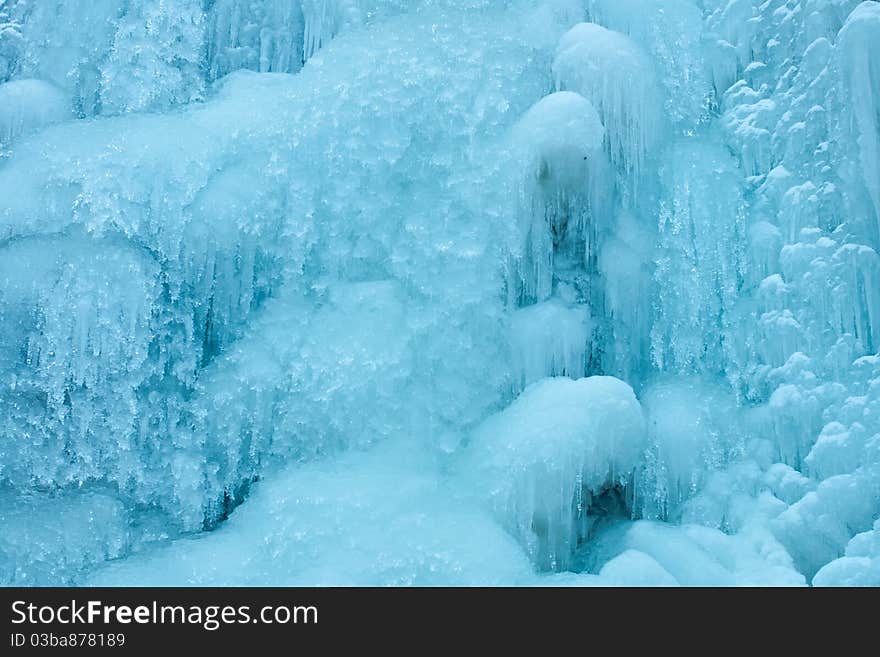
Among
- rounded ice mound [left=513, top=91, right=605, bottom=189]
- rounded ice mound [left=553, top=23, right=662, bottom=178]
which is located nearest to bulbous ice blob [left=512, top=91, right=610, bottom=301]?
rounded ice mound [left=513, top=91, right=605, bottom=189]

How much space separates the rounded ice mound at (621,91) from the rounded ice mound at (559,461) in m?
1.40

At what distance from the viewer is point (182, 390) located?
4555 mm

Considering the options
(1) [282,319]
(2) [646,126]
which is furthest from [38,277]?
(2) [646,126]

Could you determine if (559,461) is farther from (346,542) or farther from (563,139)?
(563,139)

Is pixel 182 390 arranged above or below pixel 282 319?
below

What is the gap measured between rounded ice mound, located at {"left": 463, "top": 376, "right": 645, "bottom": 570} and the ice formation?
0.04ft

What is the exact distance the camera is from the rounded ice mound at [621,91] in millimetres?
4528

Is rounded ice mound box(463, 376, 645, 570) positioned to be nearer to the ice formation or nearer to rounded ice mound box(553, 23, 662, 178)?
the ice formation

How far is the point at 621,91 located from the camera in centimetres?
452

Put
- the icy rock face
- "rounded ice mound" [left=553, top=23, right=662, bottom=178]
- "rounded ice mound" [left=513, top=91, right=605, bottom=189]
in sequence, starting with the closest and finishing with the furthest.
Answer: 1. the icy rock face
2. "rounded ice mound" [left=513, top=91, right=605, bottom=189]
3. "rounded ice mound" [left=553, top=23, right=662, bottom=178]

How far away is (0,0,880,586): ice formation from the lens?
369 centimetres

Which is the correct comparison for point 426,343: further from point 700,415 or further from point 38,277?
point 38,277

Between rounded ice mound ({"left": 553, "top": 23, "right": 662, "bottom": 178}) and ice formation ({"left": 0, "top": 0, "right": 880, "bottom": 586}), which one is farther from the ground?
rounded ice mound ({"left": 553, "top": 23, "right": 662, "bottom": 178})
